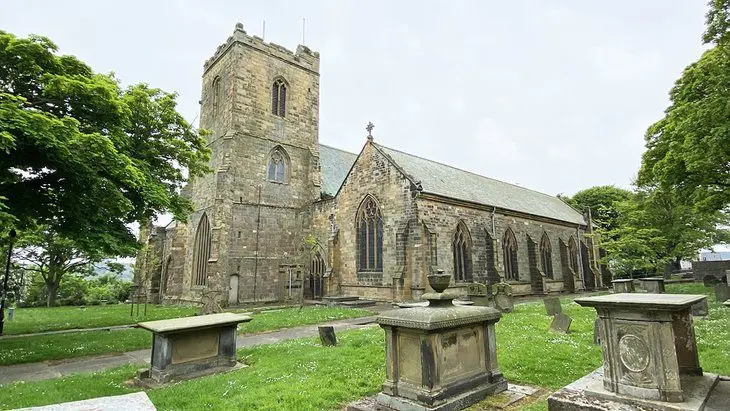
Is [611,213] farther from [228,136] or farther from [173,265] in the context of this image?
[173,265]

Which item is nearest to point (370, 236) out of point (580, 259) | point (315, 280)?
point (315, 280)

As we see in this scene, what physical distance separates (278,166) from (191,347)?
1974cm

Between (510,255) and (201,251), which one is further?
(510,255)

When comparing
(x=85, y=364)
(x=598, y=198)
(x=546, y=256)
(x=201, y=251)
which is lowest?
(x=85, y=364)

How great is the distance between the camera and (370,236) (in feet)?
73.8

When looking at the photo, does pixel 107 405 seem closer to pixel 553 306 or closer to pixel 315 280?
pixel 553 306

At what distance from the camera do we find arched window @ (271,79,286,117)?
90.8 feet

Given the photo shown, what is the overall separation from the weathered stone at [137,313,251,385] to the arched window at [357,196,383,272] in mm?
13216

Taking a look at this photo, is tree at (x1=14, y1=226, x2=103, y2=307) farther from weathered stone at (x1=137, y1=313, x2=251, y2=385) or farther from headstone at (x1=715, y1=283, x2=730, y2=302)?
headstone at (x1=715, y1=283, x2=730, y2=302)

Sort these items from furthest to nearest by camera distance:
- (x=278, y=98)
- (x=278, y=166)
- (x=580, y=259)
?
1. (x=580, y=259)
2. (x=278, y=98)
3. (x=278, y=166)

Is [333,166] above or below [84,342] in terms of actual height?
above

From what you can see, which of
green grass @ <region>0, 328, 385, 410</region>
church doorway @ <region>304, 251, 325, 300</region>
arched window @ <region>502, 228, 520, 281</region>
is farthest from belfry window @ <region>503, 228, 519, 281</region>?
green grass @ <region>0, 328, 385, 410</region>

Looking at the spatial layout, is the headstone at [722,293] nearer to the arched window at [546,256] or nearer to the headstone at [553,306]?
the headstone at [553,306]

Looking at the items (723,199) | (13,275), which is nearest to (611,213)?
(723,199)
